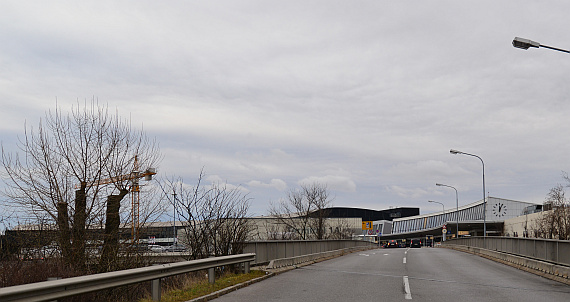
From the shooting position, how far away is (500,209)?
129750mm

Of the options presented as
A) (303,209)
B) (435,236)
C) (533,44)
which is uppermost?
(533,44)

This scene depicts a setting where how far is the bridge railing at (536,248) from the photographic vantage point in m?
17.3

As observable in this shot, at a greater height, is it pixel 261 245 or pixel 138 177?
pixel 138 177

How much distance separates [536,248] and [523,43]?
9.20 m

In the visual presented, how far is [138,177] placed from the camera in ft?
54.4

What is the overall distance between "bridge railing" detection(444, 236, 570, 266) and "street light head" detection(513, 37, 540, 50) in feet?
20.0

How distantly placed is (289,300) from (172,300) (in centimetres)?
247

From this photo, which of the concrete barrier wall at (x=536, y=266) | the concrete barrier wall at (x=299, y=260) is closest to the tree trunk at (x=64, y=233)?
the concrete barrier wall at (x=299, y=260)

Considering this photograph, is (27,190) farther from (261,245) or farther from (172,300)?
(261,245)

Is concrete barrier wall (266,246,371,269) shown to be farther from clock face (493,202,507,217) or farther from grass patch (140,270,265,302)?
clock face (493,202,507,217)

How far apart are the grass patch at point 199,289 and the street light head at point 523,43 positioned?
33.6 feet

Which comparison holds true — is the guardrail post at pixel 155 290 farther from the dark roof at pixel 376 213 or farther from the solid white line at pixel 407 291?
the dark roof at pixel 376 213

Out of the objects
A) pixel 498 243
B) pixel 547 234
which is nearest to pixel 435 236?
pixel 547 234

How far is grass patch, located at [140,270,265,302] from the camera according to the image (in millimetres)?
11211
